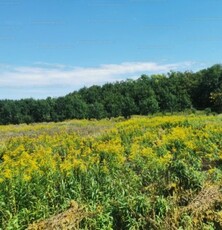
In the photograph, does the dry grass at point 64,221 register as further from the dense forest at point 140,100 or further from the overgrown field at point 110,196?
the dense forest at point 140,100

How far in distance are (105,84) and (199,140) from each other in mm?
59566

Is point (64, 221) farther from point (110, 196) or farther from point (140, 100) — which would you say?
point (140, 100)

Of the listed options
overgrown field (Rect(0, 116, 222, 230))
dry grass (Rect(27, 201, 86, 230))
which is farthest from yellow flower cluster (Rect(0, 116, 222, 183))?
dry grass (Rect(27, 201, 86, 230))

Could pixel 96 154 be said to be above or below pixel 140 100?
above

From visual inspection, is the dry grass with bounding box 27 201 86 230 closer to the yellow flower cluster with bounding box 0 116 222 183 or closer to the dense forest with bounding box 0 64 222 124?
the yellow flower cluster with bounding box 0 116 222 183

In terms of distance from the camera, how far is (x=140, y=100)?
199 feet

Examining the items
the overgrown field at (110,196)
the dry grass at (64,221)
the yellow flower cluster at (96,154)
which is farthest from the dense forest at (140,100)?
the dry grass at (64,221)

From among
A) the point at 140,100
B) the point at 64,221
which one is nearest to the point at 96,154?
the point at 64,221

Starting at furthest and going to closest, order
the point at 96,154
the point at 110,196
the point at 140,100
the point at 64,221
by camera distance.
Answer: the point at 140,100
the point at 96,154
the point at 110,196
the point at 64,221

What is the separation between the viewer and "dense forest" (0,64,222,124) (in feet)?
191

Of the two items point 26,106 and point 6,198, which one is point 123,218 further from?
point 26,106

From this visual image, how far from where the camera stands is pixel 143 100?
59250mm

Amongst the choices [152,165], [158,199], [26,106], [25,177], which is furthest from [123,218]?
[26,106]

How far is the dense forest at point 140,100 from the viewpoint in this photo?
58.1 m
